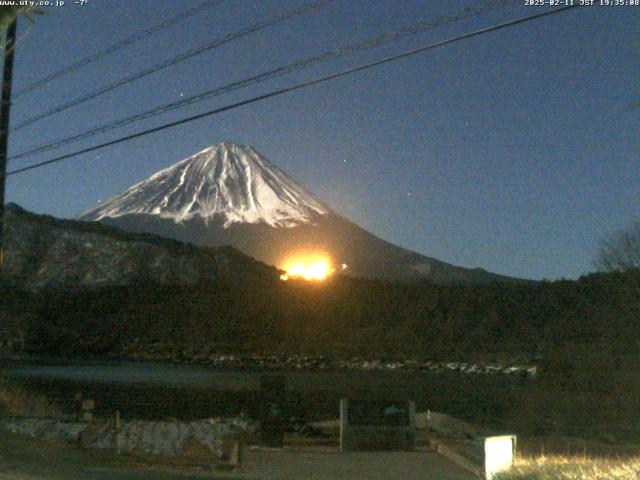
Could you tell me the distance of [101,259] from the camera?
80.2m

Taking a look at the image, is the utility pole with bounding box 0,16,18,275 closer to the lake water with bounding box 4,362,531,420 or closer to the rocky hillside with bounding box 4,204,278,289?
the lake water with bounding box 4,362,531,420

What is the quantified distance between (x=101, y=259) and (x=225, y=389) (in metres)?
47.9

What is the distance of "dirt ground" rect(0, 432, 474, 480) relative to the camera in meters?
11.7

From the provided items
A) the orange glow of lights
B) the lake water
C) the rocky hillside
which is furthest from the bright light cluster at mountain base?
the lake water

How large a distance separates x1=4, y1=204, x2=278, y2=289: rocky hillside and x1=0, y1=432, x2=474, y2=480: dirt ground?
5743 cm

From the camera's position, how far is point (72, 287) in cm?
7350

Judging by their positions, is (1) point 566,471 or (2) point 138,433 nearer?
(1) point 566,471

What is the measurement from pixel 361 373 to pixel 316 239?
72.5 m

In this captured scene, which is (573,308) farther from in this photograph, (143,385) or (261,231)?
(261,231)

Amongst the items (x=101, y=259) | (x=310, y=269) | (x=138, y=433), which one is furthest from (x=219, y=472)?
(x=310, y=269)

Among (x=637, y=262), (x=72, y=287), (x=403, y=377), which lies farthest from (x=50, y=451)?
(x=72, y=287)

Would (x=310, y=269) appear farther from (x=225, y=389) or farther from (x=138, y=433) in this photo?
(x=138, y=433)

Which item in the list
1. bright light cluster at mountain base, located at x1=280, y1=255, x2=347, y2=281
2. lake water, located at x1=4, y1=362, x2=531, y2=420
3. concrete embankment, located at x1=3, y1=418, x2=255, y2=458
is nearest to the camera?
concrete embankment, located at x1=3, y1=418, x2=255, y2=458

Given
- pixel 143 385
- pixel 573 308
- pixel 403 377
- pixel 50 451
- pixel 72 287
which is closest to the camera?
pixel 50 451
